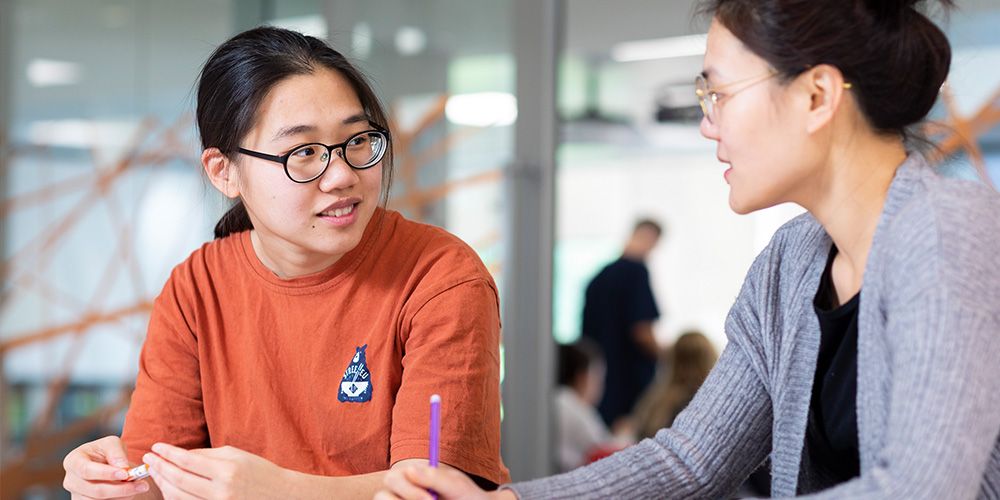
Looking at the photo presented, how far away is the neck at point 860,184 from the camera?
3.95ft

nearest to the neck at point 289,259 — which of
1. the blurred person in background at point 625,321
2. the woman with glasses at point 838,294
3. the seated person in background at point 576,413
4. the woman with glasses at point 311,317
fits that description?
the woman with glasses at point 311,317

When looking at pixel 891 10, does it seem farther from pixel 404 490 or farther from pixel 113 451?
pixel 113 451

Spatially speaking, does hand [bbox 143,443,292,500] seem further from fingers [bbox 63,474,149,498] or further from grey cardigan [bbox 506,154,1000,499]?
grey cardigan [bbox 506,154,1000,499]

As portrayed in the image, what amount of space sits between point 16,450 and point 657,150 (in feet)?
8.10

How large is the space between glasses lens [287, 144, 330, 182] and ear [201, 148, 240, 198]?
129 millimetres

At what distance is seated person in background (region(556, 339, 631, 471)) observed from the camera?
3.99 m

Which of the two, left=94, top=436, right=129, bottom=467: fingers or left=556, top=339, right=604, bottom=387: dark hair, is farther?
left=556, top=339, right=604, bottom=387: dark hair

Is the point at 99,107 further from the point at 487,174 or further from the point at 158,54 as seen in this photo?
the point at 487,174

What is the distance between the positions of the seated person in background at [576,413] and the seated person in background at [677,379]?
8.1 inches

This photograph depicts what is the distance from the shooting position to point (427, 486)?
3.79ft

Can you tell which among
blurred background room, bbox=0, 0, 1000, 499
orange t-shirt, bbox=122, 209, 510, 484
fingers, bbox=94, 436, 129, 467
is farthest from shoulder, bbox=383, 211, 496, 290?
blurred background room, bbox=0, 0, 1000, 499

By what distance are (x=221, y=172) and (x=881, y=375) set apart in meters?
0.97

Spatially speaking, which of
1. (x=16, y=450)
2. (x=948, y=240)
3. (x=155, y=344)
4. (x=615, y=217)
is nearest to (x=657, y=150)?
(x=615, y=217)

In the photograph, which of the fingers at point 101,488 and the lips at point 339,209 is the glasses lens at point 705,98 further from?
the fingers at point 101,488
